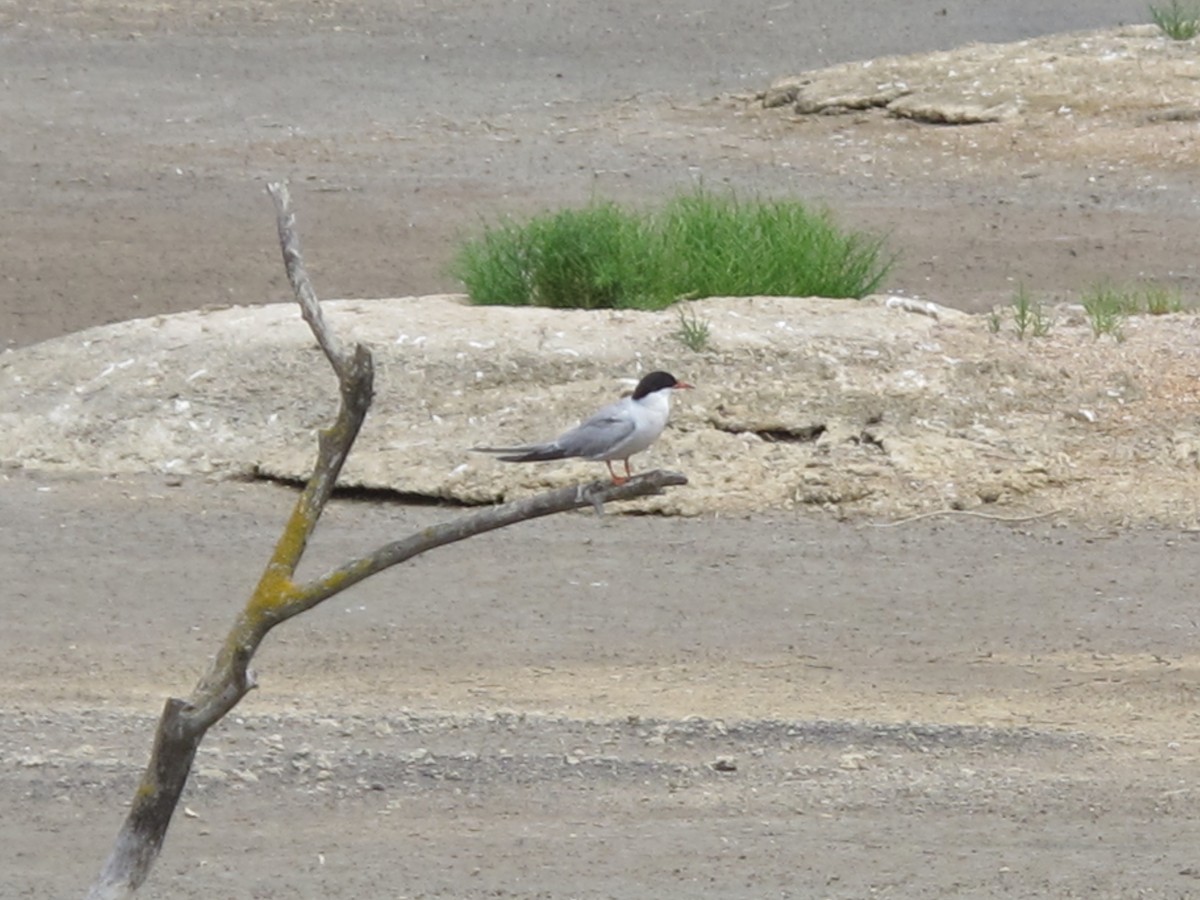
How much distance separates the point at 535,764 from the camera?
691 cm

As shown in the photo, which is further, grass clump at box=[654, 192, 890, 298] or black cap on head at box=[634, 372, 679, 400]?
grass clump at box=[654, 192, 890, 298]

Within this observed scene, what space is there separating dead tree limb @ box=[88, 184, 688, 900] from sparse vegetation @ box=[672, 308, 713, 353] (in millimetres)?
5778

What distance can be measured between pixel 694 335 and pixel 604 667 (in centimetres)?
273

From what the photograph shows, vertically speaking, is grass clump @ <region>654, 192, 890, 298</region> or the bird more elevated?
the bird

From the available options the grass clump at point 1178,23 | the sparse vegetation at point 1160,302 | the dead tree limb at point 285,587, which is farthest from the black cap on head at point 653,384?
the grass clump at point 1178,23

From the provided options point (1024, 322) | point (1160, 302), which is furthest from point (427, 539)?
point (1160, 302)

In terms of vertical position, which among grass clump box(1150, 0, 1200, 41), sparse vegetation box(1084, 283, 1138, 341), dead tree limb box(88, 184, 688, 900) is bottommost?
sparse vegetation box(1084, 283, 1138, 341)

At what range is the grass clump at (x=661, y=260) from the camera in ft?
36.8

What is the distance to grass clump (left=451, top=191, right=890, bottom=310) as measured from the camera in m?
11.2

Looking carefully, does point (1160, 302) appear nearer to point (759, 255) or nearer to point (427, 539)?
point (759, 255)

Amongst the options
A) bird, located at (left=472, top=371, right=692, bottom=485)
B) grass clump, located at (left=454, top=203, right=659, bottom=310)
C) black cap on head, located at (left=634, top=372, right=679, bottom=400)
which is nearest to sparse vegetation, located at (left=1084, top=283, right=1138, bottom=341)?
grass clump, located at (left=454, top=203, right=659, bottom=310)

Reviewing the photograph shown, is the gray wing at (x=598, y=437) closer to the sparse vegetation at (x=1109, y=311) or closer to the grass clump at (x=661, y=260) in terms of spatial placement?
the grass clump at (x=661, y=260)

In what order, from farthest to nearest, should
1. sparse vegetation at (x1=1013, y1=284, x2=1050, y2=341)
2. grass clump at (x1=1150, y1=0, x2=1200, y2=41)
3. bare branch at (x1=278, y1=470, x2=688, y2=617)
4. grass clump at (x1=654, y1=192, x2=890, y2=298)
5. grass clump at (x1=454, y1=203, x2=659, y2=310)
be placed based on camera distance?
grass clump at (x1=1150, y1=0, x2=1200, y2=41)
grass clump at (x1=654, y1=192, x2=890, y2=298)
grass clump at (x1=454, y1=203, x2=659, y2=310)
sparse vegetation at (x1=1013, y1=284, x2=1050, y2=341)
bare branch at (x1=278, y1=470, x2=688, y2=617)

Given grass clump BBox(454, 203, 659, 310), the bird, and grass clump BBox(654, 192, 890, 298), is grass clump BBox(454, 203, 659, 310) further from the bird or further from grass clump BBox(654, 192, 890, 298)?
the bird
